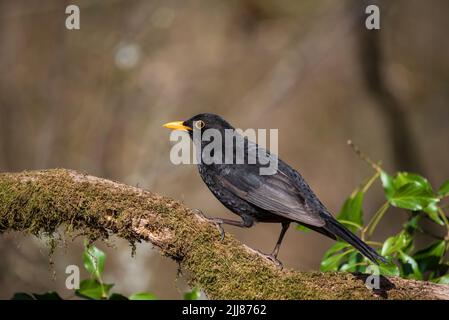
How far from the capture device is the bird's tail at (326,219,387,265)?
4203mm

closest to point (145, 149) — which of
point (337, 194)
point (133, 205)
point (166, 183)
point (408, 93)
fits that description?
point (166, 183)

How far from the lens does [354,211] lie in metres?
4.86

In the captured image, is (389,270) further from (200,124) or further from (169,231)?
(200,124)

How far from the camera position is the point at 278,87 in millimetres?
11062

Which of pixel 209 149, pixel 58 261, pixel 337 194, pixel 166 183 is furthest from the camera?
pixel 337 194

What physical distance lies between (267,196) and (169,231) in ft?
3.69

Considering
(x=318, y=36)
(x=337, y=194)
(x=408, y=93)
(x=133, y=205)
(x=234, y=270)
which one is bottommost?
(x=337, y=194)

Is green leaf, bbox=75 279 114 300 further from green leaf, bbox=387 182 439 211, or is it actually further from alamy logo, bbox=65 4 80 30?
alamy logo, bbox=65 4 80 30

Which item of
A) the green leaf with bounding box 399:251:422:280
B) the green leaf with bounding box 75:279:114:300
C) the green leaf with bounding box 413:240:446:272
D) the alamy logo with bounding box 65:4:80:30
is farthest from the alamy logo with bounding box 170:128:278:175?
the alamy logo with bounding box 65:4:80:30

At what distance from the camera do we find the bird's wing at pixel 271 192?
4695 millimetres

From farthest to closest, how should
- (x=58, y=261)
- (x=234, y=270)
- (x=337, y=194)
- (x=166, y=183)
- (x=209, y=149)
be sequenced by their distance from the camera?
1. (x=337, y=194)
2. (x=166, y=183)
3. (x=58, y=261)
4. (x=209, y=149)
5. (x=234, y=270)

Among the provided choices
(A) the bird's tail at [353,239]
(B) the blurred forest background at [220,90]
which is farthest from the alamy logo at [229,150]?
(B) the blurred forest background at [220,90]

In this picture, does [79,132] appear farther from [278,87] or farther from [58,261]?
[278,87]

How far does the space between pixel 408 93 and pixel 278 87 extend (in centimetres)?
259
